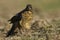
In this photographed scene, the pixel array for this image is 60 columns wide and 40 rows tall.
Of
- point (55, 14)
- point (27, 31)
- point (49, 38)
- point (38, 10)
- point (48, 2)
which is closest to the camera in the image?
point (49, 38)

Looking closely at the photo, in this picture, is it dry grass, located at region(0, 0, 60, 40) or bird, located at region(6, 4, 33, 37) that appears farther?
bird, located at region(6, 4, 33, 37)

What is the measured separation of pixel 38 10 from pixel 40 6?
927 millimetres

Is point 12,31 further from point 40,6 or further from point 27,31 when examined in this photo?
point 40,6

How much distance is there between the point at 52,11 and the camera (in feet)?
79.2

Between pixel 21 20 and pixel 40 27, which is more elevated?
pixel 21 20

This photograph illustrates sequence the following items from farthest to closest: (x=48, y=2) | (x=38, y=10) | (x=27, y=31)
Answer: (x=48, y=2), (x=38, y=10), (x=27, y=31)

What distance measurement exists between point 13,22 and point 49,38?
5.96 ft

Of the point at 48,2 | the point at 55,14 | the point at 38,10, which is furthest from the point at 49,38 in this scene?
the point at 48,2

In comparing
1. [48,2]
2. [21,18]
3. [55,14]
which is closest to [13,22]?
[21,18]

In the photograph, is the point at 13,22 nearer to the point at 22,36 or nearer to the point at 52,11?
the point at 22,36

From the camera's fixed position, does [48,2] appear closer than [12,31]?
No

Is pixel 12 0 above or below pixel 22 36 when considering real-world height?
above

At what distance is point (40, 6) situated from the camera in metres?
25.5

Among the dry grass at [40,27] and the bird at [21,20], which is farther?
the bird at [21,20]
